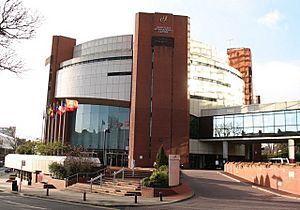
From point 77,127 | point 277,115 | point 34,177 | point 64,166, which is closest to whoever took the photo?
point 64,166

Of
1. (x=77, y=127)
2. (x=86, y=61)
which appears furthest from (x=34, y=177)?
(x=86, y=61)

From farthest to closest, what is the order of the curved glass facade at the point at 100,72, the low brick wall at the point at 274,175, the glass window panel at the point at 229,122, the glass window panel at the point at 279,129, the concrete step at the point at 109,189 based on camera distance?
the curved glass facade at the point at 100,72
the glass window panel at the point at 229,122
the glass window panel at the point at 279,129
the concrete step at the point at 109,189
the low brick wall at the point at 274,175

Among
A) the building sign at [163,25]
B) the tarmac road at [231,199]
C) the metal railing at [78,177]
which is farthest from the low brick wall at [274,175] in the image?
the building sign at [163,25]

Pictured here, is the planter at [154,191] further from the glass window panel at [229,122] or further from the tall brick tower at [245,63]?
the tall brick tower at [245,63]

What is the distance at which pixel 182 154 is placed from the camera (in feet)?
191

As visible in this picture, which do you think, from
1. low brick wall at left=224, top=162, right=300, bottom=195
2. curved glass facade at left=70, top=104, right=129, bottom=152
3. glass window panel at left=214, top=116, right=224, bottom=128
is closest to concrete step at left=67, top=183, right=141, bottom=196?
low brick wall at left=224, top=162, right=300, bottom=195

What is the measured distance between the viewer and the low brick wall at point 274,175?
89.5 feet

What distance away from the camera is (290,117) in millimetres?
54031

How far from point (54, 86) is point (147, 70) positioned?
84.1ft

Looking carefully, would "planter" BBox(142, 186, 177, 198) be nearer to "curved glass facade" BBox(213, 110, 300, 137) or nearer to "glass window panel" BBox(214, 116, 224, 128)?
"curved glass facade" BBox(213, 110, 300, 137)

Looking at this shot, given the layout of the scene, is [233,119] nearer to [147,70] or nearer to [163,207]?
[147,70]

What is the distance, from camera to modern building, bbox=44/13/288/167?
5772 centimetres

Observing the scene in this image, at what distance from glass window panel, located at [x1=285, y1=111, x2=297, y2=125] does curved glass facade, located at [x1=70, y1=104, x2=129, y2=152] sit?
85.7 ft

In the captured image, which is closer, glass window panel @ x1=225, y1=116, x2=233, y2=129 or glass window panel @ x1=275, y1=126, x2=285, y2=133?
glass window panel @ x1=275, y1=126, x2=285, y2=133
